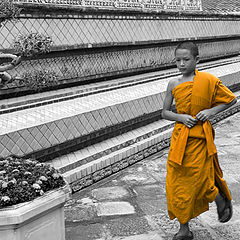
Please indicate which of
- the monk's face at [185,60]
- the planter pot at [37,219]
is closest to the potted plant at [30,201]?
the planter pot at [37,219]

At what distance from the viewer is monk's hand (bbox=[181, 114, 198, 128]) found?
3.10 metres

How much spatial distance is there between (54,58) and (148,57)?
246 cm

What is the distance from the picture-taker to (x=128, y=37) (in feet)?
22.5

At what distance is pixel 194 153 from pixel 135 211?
95cm

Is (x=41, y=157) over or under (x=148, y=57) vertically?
under

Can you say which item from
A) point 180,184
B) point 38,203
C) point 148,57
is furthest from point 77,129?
point 148,57

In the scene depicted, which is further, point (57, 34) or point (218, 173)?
point (57, 34)

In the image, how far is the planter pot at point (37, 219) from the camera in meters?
2.47

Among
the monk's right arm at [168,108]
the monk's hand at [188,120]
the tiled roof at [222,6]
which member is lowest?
the monk's hand at [188,120]

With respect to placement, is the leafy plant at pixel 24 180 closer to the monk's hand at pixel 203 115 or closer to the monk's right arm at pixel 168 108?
the monk's right arm at pixel 168 108

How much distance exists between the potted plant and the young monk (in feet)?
2.67

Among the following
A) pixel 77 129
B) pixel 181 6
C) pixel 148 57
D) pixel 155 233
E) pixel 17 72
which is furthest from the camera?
pixel 181 6

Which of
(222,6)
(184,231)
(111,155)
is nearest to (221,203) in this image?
(184,231)

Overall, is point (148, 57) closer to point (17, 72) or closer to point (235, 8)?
point (17, 72)
